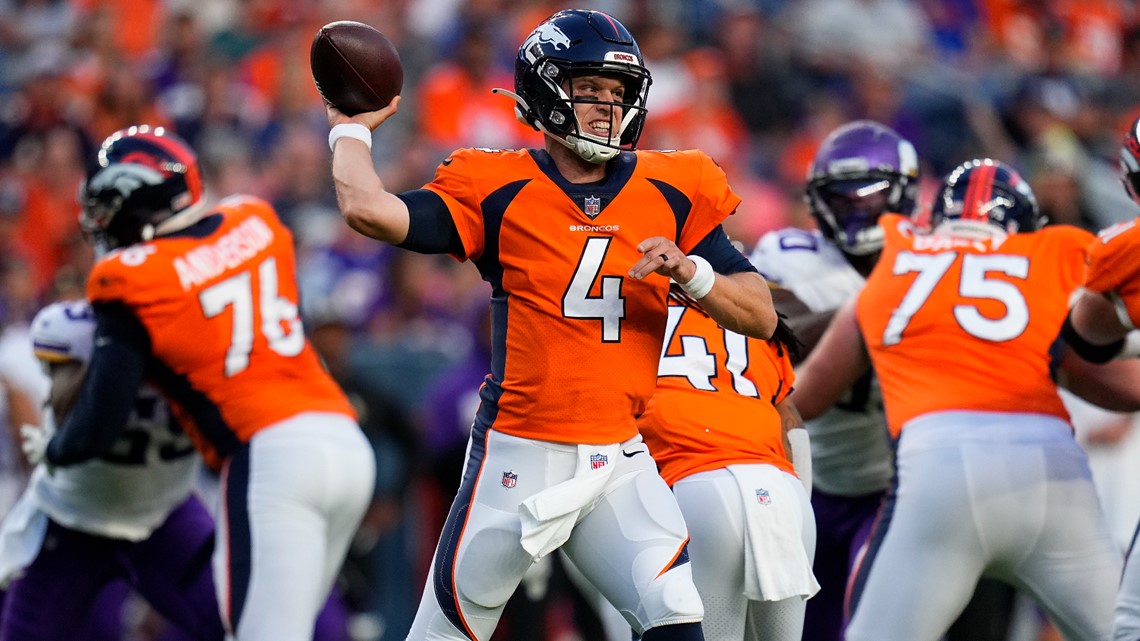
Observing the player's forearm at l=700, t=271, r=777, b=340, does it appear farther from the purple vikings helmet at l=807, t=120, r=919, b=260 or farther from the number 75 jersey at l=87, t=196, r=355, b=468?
the number 75 jersey at l=87, t=196, r=355, b=468

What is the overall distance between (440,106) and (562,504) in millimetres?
7342

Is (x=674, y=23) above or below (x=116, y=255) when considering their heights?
below

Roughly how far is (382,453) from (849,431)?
3.36 meters

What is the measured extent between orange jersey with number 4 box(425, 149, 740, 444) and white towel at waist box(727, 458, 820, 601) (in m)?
0.53

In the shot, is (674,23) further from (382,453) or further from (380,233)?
(380,233)

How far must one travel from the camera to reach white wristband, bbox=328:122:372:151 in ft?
12.5

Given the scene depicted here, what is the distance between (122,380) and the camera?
16.8 ft

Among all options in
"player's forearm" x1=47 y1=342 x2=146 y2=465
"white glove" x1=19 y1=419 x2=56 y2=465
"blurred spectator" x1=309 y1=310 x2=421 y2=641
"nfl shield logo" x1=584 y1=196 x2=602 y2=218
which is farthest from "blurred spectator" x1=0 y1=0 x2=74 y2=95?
"nfl shield logo" x1=584 y1=196 x2=602 y2=218

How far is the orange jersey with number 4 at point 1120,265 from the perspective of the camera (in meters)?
4.48

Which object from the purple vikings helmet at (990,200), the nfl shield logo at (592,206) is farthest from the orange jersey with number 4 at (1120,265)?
the nfl shield logo at (592,206)

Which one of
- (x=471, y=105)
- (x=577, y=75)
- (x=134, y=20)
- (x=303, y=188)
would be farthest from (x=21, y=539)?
(x=134, y=20)

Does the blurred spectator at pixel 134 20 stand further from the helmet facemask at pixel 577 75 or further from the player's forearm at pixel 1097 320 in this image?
the player's forearm at pixel 1097 320

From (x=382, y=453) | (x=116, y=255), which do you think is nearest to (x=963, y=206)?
(x=116, y=255)

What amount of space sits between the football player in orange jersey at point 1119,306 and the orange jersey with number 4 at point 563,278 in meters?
1.37
